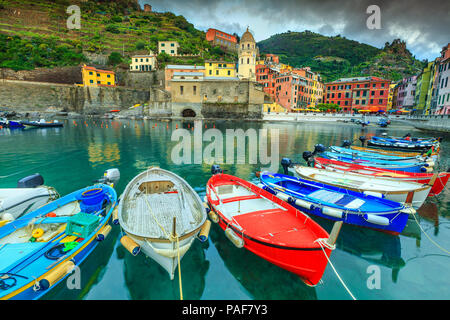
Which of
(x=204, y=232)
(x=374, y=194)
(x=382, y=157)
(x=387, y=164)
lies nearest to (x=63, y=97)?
(x=204, y=232)

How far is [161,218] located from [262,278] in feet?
10.8

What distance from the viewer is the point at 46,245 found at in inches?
200

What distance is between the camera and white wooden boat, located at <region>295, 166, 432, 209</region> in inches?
319

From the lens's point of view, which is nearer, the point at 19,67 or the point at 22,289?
the point at 22,289

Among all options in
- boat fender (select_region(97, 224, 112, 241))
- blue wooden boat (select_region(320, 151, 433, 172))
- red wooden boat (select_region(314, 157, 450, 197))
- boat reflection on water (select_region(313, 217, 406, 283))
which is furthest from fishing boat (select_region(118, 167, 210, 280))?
blue wooden boat (select_region(320, 151, 433, 172))

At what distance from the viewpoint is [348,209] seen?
692 cm

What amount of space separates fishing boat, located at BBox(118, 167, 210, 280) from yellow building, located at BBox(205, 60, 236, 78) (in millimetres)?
61762

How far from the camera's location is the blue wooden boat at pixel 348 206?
21.8 ft

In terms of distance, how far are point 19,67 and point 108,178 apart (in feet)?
248

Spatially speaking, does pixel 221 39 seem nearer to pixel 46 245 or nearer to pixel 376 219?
pixel 376 219

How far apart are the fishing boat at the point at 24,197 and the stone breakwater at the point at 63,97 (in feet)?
211

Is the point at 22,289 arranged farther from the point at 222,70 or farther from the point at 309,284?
the point at 222,70
